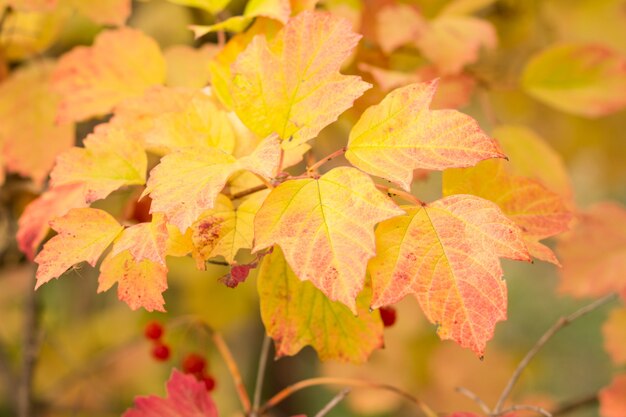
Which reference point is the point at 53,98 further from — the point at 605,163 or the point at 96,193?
the point at 605,163

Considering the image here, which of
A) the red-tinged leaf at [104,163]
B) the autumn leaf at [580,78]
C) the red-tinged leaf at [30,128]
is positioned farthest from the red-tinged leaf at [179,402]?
the autumn leaf at [580,78]

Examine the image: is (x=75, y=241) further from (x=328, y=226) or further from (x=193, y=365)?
(x=193, y=365)

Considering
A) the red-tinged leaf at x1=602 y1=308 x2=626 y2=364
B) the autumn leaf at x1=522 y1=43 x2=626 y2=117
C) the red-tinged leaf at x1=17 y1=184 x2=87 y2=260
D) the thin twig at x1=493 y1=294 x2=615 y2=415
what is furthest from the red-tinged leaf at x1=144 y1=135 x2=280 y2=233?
the red-tinged leaf at x1=602 y1=308 x2=626 y2=364

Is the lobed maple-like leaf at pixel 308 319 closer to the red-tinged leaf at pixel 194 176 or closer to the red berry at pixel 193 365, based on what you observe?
the red-tinged leaf at pixel 194 176

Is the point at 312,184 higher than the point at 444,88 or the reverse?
higher

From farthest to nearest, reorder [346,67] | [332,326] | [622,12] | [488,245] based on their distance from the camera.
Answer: [622,12] → [346,67] → [332,326] → [488,245]

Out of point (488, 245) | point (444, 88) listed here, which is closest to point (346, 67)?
point (444, 88)
